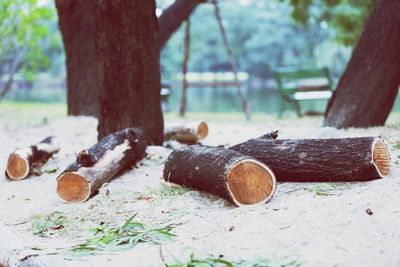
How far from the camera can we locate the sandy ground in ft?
11.6

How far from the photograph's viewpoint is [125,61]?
711cm

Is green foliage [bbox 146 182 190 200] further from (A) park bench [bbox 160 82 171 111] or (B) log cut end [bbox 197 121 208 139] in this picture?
(A) park bench [bbox 160 82 171 111]

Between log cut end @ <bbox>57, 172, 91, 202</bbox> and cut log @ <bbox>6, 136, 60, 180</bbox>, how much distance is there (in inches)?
53.6

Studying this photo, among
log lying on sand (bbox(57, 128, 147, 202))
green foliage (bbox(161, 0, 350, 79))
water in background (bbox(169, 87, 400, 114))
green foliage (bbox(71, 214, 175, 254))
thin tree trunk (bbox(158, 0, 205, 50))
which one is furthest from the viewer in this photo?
green foliage (bbox(161, 0, 350, 79))

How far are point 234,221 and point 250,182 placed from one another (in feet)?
1.40

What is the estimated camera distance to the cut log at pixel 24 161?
6723mm

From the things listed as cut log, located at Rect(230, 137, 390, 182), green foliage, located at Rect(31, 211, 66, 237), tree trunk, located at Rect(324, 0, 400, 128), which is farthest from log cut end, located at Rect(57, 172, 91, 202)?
tree trunk, located at Rect(324, 0, 400, 128)

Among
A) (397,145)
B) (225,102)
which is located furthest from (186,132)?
(225,102)

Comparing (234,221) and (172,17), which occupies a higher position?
(172,17)

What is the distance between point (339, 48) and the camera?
34.9 metres

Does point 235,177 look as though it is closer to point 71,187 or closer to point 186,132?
point 71,187

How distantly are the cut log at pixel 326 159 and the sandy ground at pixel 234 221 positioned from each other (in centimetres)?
8

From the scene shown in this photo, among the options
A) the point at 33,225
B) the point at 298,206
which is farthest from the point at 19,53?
the point at 298,206

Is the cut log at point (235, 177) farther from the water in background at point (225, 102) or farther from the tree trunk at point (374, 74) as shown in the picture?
the water in background at point (225, 102)
